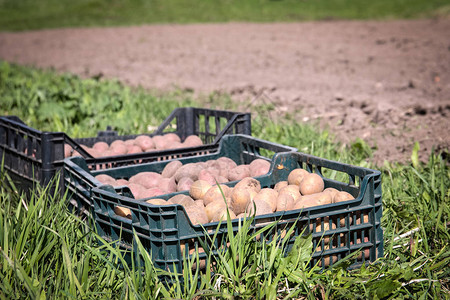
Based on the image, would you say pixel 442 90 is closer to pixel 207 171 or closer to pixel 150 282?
pixel 207 171

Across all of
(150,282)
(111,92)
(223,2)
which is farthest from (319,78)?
(223,2)

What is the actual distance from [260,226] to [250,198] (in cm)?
33

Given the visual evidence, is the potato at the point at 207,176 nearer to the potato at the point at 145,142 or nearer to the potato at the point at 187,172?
the potato at the point at 187,172

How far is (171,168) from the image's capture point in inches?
135

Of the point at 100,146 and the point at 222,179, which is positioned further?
the point at 100,146

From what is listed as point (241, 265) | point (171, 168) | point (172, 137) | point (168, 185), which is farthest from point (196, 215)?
point (172, 137)

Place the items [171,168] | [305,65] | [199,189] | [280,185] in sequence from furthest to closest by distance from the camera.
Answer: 1. [305,65]
2. [171,168]
3. [280,185]
4. [199,189]

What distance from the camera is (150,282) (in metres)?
2.08

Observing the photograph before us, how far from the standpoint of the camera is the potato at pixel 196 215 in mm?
2430

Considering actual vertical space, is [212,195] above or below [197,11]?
below

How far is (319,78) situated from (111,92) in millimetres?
3235

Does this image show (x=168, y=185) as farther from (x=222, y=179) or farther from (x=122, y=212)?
(x=122, y=212)

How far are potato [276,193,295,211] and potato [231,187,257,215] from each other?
143 mm

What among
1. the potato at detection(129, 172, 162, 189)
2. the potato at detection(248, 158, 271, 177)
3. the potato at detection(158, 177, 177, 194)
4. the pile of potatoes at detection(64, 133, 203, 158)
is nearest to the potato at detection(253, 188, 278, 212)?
the potato at detection(248, 158, 271, 177)
